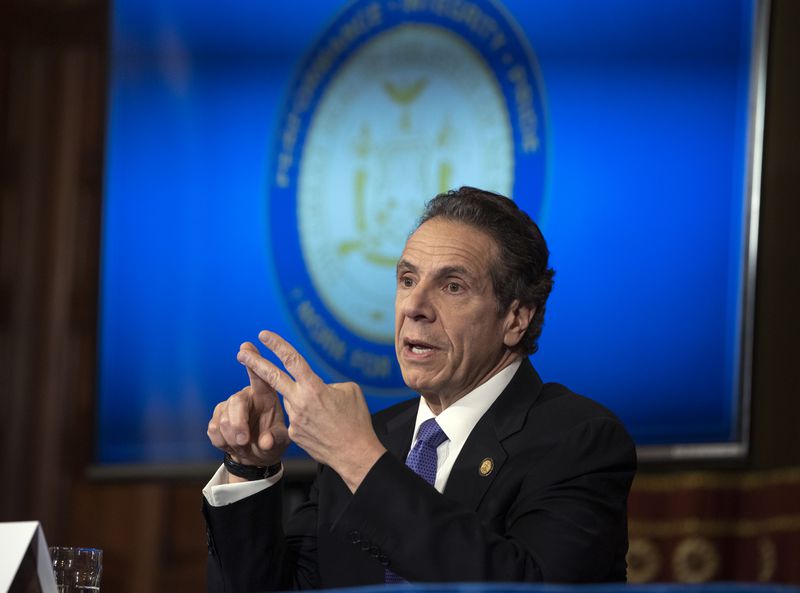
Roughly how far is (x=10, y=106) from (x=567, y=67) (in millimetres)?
1934

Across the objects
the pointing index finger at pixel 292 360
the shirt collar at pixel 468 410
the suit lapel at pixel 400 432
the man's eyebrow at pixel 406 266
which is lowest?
the suit lapel at pixel 400 432

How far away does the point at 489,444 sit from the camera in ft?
6.72

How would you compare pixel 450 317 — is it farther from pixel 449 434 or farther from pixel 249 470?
pixel 249 470

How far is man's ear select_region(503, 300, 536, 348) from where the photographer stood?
2209 millimetres

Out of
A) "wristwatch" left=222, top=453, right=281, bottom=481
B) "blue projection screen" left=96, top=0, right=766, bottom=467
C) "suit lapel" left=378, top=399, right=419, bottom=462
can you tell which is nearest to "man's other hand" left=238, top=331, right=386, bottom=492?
"wristwatch" left=222, top=453, right=281, bottom=481

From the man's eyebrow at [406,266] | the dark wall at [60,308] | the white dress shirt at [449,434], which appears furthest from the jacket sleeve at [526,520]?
the dark wall at [60,308]

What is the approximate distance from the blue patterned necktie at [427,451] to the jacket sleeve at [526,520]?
0.55 feet

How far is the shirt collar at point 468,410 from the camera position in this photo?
2.12 meters

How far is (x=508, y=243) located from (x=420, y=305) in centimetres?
21

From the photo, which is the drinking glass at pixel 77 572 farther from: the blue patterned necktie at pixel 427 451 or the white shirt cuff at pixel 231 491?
the blue patterned necktie at pixel 427 451

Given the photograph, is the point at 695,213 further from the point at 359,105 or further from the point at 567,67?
the point at 359,105

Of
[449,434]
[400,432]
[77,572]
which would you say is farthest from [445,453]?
[77,572]

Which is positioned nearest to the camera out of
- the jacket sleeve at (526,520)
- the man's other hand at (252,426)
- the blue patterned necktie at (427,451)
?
the jacket sleeve at (526,520)

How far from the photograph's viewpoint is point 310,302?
4.00m
